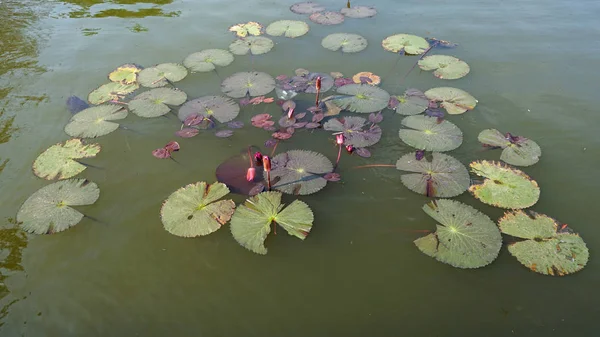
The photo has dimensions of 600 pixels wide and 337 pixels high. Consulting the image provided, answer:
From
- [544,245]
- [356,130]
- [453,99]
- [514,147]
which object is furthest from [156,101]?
[544,245]

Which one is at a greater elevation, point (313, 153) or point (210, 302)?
point (313, 153)

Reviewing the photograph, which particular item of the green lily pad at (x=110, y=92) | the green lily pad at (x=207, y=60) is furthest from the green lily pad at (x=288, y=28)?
the green lily pad at (x=110, y=92)

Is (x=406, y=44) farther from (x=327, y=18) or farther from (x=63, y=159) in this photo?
(x=63, y=159)

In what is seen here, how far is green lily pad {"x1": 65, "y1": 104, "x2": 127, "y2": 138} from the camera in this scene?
16.2 ft

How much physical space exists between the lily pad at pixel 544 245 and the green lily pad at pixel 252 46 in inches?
193

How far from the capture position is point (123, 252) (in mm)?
3652

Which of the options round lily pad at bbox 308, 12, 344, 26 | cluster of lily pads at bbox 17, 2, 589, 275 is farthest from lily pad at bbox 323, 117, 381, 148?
round lily pad at bbox 308, 12, 344, 26

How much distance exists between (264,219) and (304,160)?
1002 mm

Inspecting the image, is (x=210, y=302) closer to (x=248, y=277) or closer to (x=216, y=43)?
(x=248, y=277)

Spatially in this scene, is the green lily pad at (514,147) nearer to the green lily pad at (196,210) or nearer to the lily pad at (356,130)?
the lily pad at (356,130)

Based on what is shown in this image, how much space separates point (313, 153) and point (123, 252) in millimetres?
2390

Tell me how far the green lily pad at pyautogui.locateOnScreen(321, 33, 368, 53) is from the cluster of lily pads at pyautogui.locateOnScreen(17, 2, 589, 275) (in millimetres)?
32

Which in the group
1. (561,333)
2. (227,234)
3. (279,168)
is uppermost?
(279,168)

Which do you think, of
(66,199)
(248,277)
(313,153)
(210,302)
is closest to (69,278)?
(66,199)
